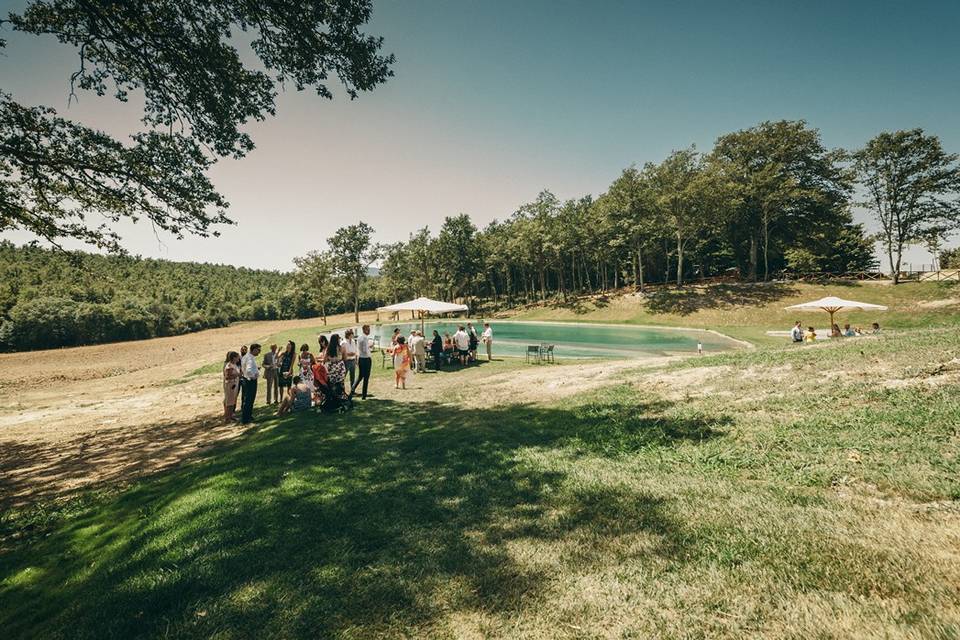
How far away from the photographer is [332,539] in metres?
4.14

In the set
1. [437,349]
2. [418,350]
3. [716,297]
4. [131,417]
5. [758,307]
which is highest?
[716,297]

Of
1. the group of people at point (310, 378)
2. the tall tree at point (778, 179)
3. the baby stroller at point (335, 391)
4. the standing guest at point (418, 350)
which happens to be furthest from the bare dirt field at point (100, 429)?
the tall tree at point (778, 179)

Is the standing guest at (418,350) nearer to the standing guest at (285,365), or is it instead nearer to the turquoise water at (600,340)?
the standing guest at (285,365)

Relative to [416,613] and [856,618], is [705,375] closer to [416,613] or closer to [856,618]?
[856,618]

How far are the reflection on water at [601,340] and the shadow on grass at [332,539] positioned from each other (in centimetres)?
1771

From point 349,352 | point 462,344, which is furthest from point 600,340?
point 349,352

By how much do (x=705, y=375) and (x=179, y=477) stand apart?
12.1 metres

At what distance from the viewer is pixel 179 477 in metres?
6.75

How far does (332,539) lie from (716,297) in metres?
47.7

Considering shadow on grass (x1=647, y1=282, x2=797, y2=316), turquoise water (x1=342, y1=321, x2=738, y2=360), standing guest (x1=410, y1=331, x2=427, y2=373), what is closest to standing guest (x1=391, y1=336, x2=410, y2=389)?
standing guest (x1=410, y1=331, x2=427, y2=373)

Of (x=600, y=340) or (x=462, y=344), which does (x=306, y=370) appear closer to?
(x=462, y=344)

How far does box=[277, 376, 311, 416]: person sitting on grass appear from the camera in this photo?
10797 mm

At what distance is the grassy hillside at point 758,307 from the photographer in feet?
96.4

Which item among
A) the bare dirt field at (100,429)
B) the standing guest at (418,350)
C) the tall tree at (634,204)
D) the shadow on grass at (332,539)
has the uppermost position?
the tall tree at (634,204)
